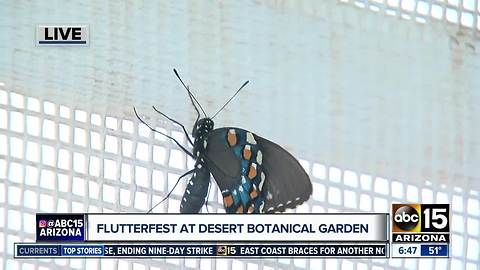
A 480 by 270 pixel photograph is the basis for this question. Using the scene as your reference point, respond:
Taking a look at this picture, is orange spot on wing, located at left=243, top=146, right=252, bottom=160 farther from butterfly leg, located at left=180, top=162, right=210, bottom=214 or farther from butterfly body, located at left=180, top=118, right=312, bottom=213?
butterfly leg, located at left=180, top=162, right=210, bottom=214

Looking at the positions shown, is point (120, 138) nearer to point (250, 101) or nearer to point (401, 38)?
point (250, 101)

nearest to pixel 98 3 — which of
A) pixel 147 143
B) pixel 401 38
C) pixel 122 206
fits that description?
pixel 147 143

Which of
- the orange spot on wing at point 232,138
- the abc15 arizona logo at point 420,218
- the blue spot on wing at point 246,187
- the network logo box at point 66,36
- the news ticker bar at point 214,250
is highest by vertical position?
the network logo box at point 66,36

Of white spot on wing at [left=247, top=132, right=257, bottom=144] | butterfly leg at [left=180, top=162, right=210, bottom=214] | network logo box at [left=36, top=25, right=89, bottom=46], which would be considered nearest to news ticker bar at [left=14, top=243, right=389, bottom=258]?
butterfly leg at [left=180, top=162, right=210, bottom=214]

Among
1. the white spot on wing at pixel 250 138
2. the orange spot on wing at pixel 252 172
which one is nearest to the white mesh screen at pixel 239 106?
the white spot on wing at pixel 250 138

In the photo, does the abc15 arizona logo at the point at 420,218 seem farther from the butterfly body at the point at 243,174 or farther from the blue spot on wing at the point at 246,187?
the blue spot on wing at the point at 246,187

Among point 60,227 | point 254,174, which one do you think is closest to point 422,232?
point 254,174
